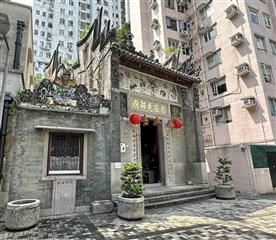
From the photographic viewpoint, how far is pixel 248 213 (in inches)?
254

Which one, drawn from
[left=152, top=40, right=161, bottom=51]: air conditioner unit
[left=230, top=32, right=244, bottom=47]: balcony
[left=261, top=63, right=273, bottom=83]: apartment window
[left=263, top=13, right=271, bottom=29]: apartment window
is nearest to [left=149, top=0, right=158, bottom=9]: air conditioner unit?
[left=152, top=40, right=161, bottom=51]: air conditioner unit

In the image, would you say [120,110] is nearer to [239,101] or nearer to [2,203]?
[2,203]

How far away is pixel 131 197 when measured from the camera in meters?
6.27

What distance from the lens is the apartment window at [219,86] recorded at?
1698 cm

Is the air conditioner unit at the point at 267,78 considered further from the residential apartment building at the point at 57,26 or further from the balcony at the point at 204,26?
the residential apartment building at the point at 57,26

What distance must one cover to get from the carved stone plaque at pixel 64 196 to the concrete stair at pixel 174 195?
265 centimetres

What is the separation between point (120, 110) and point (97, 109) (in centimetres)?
125

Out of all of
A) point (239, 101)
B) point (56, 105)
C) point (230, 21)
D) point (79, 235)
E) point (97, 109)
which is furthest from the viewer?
point (230, 21)

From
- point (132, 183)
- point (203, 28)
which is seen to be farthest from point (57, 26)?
point (132, 183)

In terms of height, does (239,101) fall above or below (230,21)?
below

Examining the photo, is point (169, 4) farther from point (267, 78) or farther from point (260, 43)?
point (267, 78)

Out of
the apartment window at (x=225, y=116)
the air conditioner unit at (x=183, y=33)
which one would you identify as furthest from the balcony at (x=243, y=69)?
the air conditioner unit at (x=183, y=33)

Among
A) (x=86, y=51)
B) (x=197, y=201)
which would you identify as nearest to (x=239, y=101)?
(x=197, y=201)

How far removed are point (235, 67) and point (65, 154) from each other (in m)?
14.4
